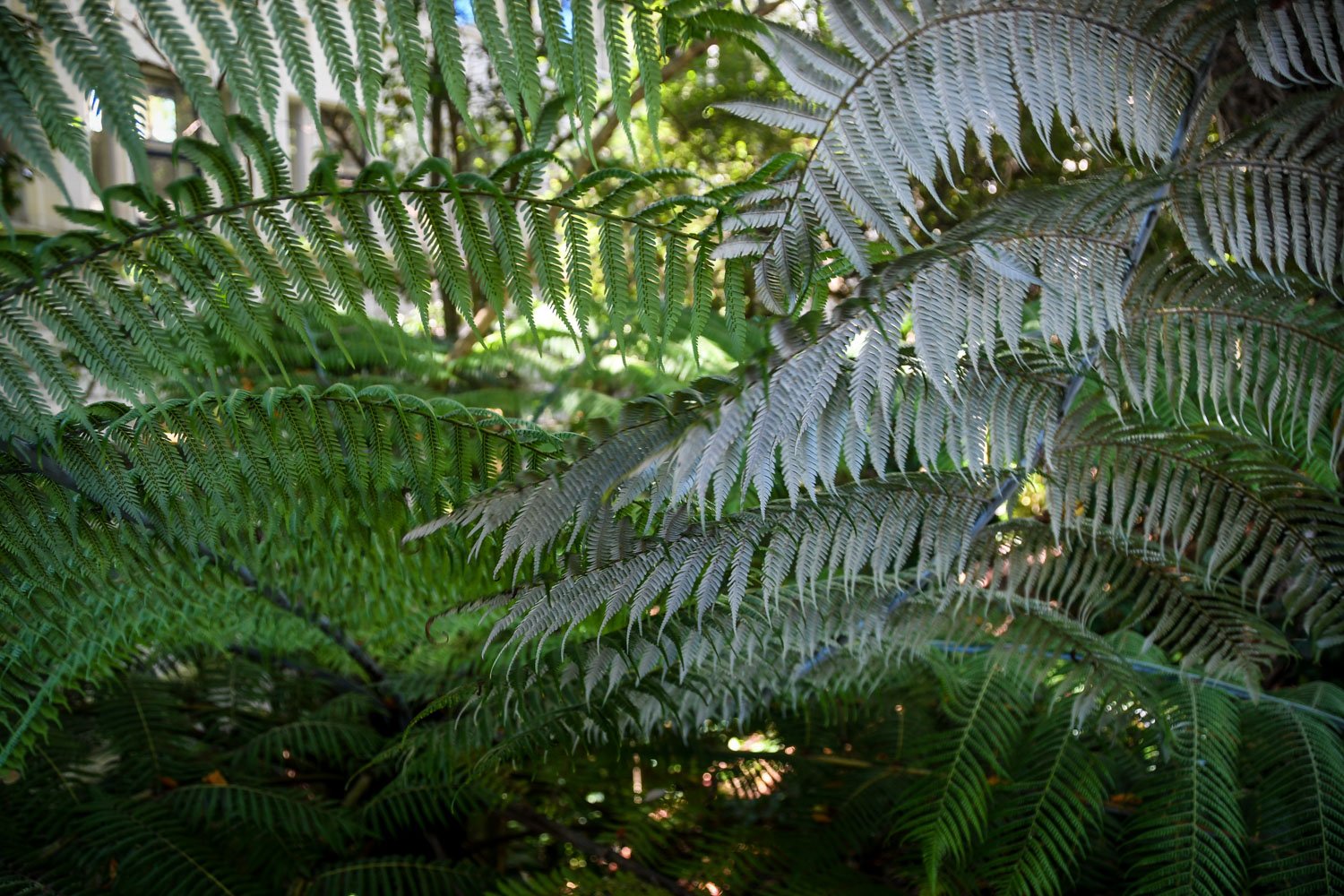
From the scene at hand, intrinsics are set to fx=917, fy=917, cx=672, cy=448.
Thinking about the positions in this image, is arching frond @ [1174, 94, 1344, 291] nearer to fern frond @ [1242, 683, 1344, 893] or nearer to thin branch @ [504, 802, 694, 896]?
fern frond @ [1242, 683, 1344, 893]

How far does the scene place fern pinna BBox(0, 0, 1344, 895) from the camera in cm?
69

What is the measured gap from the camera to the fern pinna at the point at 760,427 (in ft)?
2.25

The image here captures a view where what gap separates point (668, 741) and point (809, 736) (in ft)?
0.71

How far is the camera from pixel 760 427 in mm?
667

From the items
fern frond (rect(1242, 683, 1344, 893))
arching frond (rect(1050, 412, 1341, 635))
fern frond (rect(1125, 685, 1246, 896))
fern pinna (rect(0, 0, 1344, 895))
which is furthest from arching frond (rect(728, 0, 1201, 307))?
fern frond (rect(1242, 683, 1344, 893))

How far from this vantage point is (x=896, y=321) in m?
0.69

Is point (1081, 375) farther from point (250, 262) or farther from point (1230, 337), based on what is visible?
point (250, 262)

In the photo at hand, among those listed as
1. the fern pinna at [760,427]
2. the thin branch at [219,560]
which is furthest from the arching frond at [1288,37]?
the thin branch at [219,560]

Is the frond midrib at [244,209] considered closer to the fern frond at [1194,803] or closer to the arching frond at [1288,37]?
the arching frond at [1288,37]

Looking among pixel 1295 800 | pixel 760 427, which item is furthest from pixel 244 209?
pixel 1295 800

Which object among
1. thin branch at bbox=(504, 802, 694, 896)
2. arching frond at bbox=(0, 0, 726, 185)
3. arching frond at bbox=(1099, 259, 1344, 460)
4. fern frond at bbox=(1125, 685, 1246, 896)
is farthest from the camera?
thin branch at bbox=(504, 802, 694, 896)

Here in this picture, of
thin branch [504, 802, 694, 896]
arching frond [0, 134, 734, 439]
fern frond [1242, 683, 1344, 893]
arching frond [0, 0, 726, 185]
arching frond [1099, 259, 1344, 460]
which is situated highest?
arching frond [0, 0, 726, 185]

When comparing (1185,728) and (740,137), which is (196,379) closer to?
(1185,728)

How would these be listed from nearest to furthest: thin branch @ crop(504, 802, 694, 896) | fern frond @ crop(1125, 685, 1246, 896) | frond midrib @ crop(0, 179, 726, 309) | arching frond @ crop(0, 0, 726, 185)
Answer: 1. arching frond @ crop(0, 0, 726, 185)
2. frond midrib @ crop(0, 179, 726, 309)
3. fern frond @ crop(1125, 685, 1246, 896)
4. thin branch @ crop(504, 802, 694, 896)
